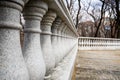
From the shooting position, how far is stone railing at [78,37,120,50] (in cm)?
1083

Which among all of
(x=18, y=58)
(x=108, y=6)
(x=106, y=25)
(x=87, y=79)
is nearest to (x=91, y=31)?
(x=106, y=25)

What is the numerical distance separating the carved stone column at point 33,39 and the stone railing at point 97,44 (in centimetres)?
971

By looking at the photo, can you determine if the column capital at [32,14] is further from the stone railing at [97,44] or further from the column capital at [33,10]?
the stone railing at [97,44]

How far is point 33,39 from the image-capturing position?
931 millimetres

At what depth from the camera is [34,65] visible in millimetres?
899

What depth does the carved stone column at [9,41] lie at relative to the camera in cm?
63

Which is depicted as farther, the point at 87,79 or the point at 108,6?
the point at 108,6

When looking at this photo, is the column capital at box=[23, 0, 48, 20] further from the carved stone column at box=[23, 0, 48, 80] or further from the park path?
the park path

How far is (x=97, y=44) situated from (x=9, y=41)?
1162 cm

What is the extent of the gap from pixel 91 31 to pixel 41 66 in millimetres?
31651

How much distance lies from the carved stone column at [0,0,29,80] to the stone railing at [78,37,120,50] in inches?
393

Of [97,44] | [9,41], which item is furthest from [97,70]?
[97,44]

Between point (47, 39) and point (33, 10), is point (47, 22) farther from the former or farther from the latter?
point (33, 10)

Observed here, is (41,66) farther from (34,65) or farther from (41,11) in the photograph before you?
(41,11)
